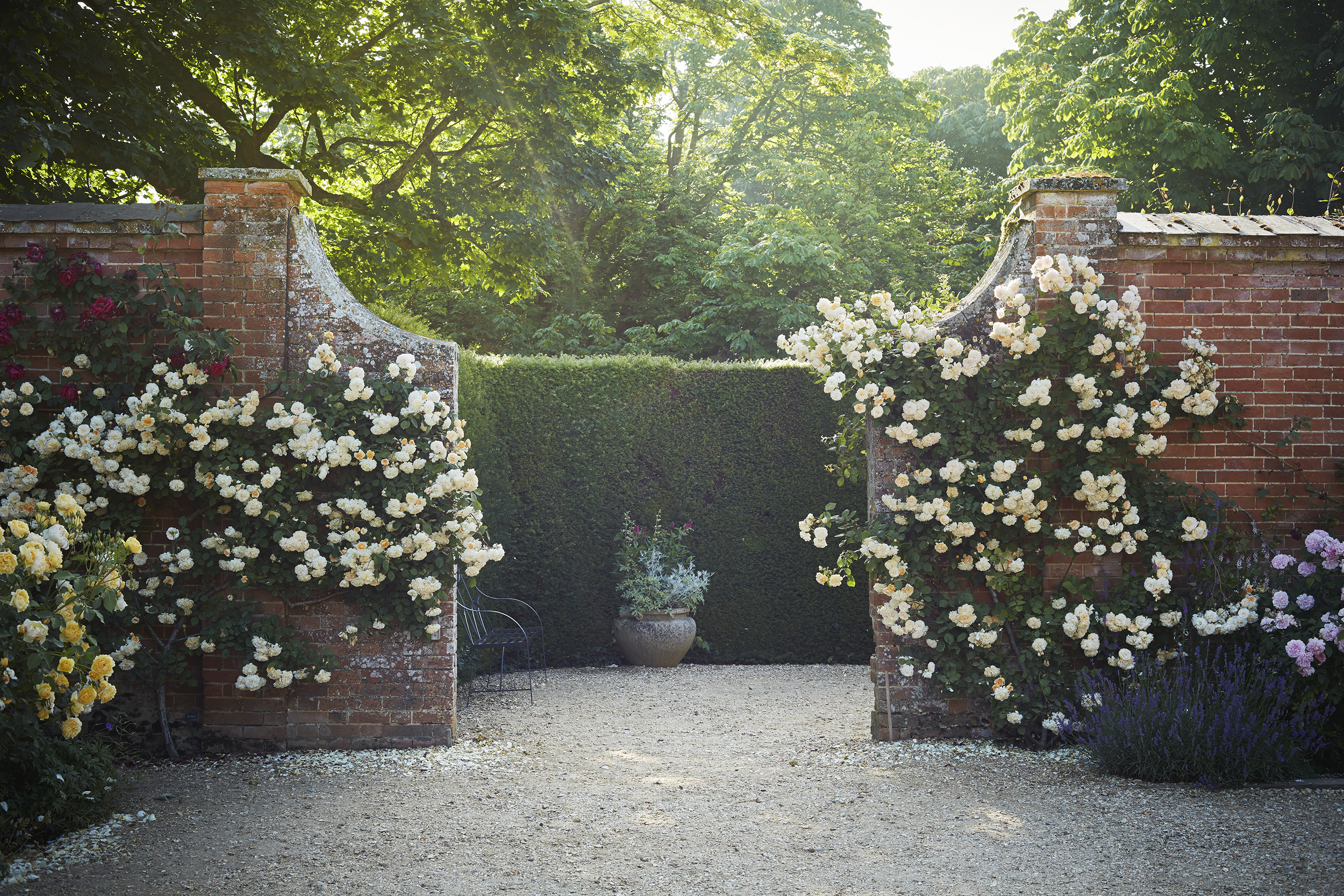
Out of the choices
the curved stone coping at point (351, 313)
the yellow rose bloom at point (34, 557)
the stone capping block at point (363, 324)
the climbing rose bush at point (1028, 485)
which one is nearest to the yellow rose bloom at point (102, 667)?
the yellow rose bloom at point (34, 557)

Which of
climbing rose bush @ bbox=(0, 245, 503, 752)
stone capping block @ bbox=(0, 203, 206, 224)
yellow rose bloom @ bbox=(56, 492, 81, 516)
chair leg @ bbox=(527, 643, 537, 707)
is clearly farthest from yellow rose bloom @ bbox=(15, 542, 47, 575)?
chair leg @ bbox=(527, 643, 537, 707)

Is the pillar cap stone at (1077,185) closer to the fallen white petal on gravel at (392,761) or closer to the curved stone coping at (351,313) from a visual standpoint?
the curved stone coping at (351,313)

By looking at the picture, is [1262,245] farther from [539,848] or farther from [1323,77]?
[1323,77]

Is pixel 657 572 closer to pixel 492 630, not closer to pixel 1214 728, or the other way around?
pixel 492 630

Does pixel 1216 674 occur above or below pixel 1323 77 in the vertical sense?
below

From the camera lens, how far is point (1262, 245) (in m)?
4.95

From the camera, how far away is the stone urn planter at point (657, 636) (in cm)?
807

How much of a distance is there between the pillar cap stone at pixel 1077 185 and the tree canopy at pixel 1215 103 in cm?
640

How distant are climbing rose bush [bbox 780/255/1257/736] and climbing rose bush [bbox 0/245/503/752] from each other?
7.89 feet

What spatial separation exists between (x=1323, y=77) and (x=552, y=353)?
11.1 meters

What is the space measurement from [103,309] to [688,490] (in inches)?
204

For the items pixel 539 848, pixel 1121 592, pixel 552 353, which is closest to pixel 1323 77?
pixel 1121 592

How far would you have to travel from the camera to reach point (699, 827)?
12.6ft

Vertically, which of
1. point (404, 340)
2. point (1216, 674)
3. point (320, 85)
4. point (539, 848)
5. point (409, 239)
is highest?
point (320, 85)
